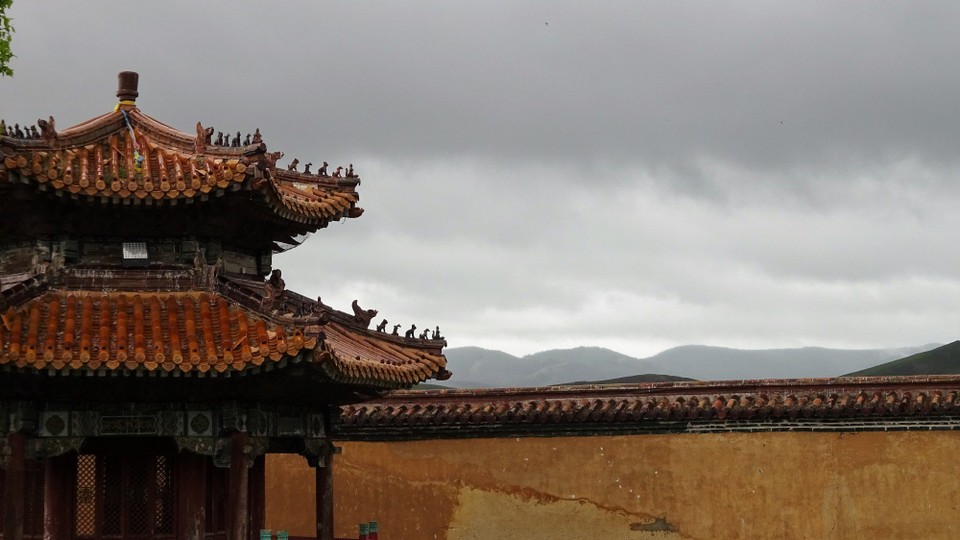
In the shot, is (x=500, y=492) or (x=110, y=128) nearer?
(x=110, y=128)

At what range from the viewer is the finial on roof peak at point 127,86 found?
1717cm

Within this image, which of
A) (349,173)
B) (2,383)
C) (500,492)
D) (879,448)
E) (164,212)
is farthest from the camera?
(500,492)

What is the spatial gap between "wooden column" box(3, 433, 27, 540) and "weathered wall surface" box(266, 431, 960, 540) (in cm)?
1138

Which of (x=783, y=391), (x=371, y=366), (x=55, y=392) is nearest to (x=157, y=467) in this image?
(x=55, y=392)

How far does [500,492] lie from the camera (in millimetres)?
25219

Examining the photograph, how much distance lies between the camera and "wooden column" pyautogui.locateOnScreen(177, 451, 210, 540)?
50.6ft

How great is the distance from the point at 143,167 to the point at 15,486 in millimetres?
3899

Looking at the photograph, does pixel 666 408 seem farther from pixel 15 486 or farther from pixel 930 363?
pixel 930 363

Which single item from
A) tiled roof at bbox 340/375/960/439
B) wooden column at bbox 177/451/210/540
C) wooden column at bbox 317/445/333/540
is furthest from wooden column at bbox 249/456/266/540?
tiled roof at bbox 340/375/960/439

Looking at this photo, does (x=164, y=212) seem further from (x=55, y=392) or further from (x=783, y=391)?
(x=783, y=391)

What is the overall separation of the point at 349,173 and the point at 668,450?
975 centimetres

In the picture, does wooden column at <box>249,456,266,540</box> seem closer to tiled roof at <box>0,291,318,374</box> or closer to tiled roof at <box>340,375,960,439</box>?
tiled roof at <box>0,291,318,374</box>

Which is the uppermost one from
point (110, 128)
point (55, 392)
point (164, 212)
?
point (110, 128)

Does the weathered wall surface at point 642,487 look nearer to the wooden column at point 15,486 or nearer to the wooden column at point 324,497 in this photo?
the wooden column at point 324,497
